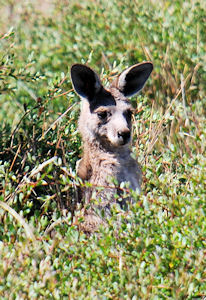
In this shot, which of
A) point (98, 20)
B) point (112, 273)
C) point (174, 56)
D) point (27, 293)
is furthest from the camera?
point (98, 20)

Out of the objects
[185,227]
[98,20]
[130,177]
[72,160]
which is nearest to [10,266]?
[185,227]

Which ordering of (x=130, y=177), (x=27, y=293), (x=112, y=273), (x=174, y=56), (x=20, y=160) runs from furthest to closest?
(x=174, y=56), (x=20, y=160), (x=130, y=177), (x=112, y=273), (x=27, y=293)

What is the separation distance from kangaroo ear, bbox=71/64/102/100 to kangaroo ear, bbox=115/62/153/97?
243 millimetres

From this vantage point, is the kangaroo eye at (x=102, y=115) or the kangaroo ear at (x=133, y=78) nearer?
the kangaroo eye at (x=102, y=115)

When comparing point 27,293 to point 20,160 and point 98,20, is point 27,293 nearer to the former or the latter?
point 20,160

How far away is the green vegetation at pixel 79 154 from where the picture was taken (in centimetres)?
377

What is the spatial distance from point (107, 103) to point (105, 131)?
0.98ft

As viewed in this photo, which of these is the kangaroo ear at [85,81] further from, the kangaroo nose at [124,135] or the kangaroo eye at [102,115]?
the kangaroo nose at [124,135]

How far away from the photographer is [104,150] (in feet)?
17.5

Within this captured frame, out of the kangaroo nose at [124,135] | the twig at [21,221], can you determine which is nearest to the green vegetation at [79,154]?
the twig at [21,221]

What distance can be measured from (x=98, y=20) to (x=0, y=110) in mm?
1914

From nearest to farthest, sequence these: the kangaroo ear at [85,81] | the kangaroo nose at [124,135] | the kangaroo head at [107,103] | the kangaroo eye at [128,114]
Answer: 1. the kangaroo nose at [124,135]
2. the kangaroo head at [107,103]
3. the kangaroo ear at [85,81]
4. the kangaroo eye at [128,114]

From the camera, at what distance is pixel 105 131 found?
529cm

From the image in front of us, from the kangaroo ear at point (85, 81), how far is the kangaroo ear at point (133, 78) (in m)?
0.24
